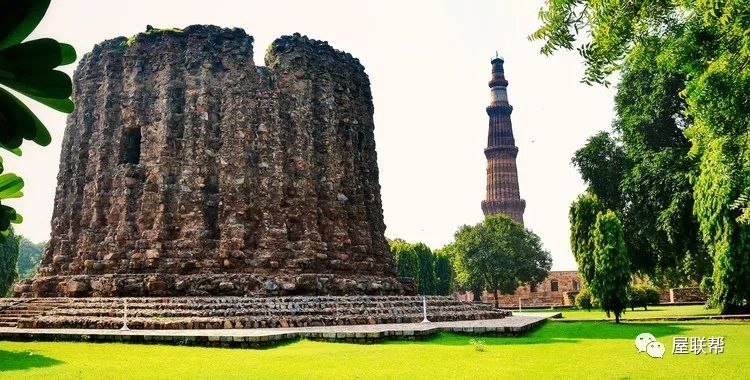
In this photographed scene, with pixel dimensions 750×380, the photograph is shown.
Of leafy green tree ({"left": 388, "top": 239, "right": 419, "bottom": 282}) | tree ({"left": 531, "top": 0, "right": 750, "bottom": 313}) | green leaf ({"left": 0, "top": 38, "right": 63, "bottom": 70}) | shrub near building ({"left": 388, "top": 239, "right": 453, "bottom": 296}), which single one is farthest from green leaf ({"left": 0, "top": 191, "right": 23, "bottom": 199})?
leafy green tree ({"left": 388, "top": 239, "right": 419, "bottom": 282})

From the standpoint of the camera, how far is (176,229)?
47.8 ft

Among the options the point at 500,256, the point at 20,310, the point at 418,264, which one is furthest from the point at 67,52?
the point at 500,256

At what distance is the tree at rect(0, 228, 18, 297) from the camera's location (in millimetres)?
25594

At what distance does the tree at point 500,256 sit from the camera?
41031 mm

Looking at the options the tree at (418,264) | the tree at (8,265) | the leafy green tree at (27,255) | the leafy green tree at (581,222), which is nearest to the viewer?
the leafy green tree at (581,222)

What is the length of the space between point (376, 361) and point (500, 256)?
3578cm

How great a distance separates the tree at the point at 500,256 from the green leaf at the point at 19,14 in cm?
4103

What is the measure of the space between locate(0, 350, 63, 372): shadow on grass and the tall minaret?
56.5 meters

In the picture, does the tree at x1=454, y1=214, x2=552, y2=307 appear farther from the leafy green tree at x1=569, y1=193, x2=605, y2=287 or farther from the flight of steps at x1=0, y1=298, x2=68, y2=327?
the flight of steps at x1=0, y1=298, x2=68, y2=327

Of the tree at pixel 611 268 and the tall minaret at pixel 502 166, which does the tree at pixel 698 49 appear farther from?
the tall minaret at pixel 502 166

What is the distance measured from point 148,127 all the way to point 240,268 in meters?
4.50

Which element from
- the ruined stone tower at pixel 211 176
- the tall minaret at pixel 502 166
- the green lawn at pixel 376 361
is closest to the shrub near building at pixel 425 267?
the tall minaret at pixel 502 166

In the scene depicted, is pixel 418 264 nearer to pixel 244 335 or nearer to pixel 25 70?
pixel 244 335

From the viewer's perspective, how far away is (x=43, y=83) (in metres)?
0.97
